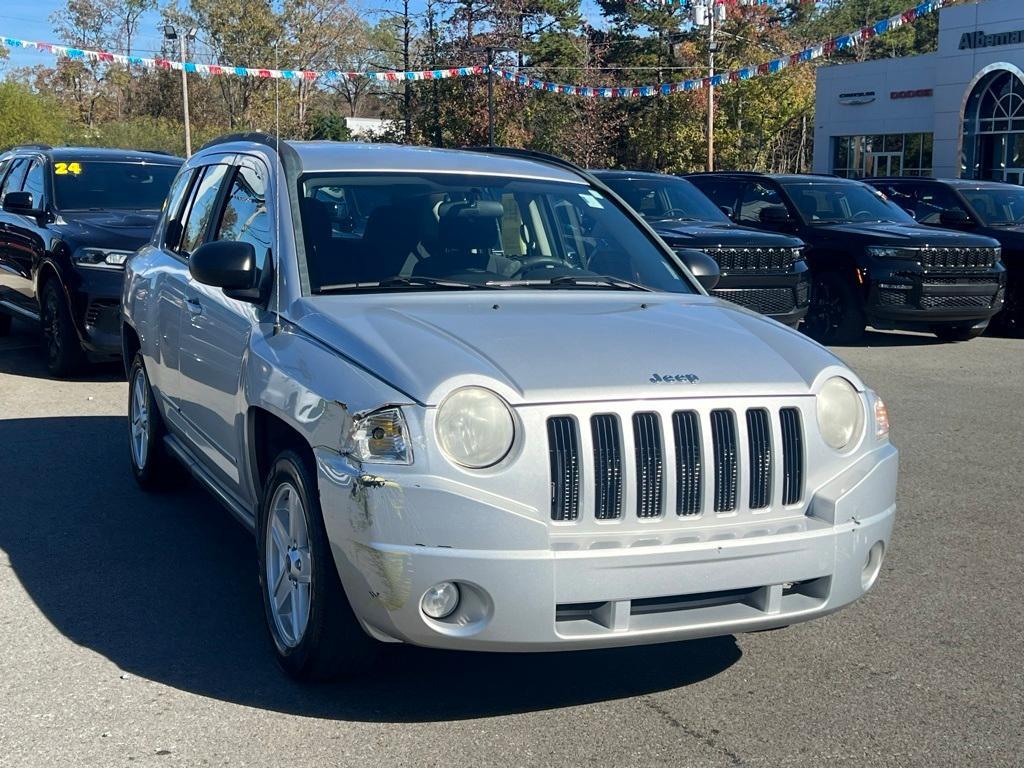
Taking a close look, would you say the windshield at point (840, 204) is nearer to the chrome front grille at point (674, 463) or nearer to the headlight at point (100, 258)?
the headlight at point (100, 258)

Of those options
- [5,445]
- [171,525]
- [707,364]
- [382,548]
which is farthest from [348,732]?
[5,445]

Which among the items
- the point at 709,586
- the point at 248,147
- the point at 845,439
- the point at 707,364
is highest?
the point at 248,147

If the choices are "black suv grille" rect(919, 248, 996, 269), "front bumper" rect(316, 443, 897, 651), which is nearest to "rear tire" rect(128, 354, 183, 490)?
"front bumper" rect(316, 443, 897, 651)

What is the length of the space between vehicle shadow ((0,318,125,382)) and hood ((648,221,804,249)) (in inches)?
210

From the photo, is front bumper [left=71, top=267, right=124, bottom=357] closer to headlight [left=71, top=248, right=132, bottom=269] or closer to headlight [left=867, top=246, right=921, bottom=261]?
headlight [left=71, top=248, right=132, bottom=269]

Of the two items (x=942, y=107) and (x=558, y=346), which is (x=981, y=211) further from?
(x=942, y=107)

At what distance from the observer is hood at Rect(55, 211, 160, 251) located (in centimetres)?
1054

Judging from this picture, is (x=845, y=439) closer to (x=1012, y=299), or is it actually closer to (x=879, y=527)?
(x=879, y=527)

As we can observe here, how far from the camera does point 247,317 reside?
494 centimetres

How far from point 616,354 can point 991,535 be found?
316cm

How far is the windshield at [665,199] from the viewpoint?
14062mm

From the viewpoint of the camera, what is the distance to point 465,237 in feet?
17.3

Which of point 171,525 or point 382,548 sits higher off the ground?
point 382,548

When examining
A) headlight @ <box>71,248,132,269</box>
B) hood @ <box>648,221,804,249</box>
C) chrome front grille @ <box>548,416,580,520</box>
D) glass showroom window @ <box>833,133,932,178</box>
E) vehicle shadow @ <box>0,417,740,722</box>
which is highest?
glass showroom window @ <box>833,133,932,178</box>
